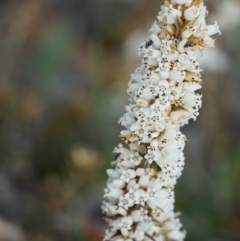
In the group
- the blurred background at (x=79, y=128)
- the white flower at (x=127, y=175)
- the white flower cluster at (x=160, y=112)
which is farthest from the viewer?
the blurred background at (x=79, y=128)

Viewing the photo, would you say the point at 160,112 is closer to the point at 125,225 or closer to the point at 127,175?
the point at 127,175

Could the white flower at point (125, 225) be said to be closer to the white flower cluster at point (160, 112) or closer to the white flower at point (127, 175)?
the white flower cluster at point (160, 112)

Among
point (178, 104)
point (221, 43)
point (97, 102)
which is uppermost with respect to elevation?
point (221, 43)

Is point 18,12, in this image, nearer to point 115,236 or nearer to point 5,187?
point 5,187

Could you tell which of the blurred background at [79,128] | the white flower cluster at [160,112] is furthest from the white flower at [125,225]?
the blurred background at [79,128]

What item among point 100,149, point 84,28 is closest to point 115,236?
point 100,149

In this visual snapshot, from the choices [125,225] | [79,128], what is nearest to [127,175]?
[125,225]
